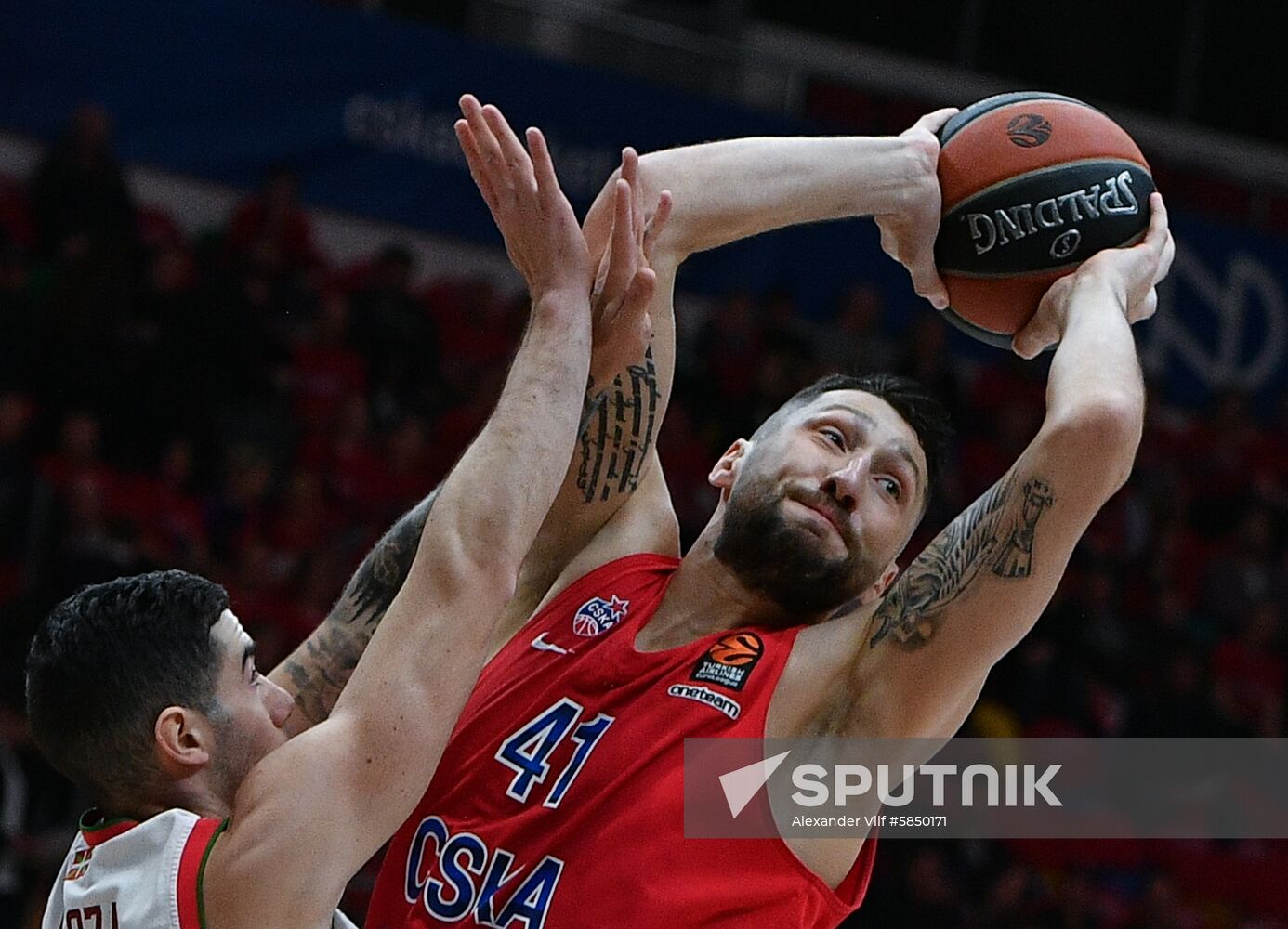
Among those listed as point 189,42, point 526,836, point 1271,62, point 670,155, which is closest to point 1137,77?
point 1271,62

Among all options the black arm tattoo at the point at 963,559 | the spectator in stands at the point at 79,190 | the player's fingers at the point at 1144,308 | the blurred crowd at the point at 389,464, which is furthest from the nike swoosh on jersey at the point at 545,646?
the spectator in stands at the point at 79,190

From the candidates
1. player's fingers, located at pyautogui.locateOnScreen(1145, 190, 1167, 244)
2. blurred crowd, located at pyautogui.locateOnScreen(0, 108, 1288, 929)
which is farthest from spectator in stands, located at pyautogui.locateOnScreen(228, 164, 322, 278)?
player's fingers, located at pyautogui.locateOnScreen(1145, 190, 1167, 244)

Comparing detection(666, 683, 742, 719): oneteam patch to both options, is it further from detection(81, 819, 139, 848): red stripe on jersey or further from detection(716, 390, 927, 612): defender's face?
detection(81, 819, 139, 848): red stripe on jersey

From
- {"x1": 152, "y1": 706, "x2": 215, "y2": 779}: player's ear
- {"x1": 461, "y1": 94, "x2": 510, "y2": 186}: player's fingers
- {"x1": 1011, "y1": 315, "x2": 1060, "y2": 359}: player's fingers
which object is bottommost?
{"x1": 152, "y1": 706, "x2": 215, "y2": 779}: player's ear

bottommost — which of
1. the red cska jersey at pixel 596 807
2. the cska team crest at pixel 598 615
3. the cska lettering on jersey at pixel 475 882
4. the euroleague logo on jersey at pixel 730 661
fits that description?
the cska lettering on jersey at pixel 475 882

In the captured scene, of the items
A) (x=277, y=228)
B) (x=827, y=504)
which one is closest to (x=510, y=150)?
(x=827, y=504)

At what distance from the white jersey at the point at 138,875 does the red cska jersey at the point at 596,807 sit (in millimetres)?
489

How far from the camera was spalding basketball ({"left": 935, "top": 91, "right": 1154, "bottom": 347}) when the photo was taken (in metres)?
3.41

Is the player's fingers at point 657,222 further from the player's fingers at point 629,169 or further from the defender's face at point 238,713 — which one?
the defender's face at point 238,713

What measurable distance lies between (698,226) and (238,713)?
1.38 metres

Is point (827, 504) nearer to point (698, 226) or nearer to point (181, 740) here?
point (698, 226)

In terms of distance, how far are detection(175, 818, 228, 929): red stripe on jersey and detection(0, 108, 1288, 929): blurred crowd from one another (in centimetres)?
454

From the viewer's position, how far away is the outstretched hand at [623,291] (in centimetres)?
302

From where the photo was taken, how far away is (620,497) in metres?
3.66
